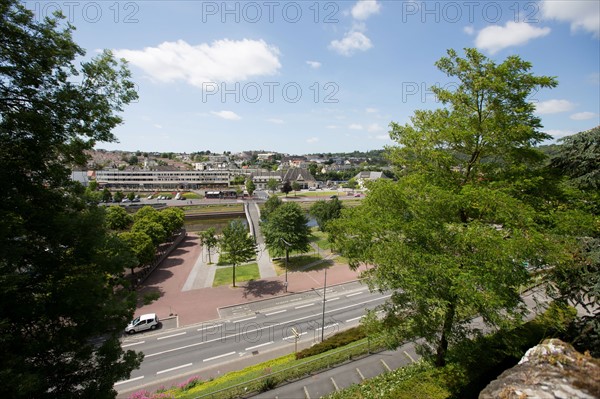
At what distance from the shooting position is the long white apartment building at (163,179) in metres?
116

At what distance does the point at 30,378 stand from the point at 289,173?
406 ft

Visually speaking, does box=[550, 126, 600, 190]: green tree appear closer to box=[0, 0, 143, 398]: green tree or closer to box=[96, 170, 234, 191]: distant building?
box=[0, 0, 143, 398]: green tree

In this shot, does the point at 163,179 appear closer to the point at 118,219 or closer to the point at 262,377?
the point at 118,219

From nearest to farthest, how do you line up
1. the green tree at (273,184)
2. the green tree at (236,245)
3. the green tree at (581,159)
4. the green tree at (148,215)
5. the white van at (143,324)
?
the green tree at (581,159), the white van at (143,324), the green tree at (236,245), the green tree at (148,215), the green tree at (273,184)

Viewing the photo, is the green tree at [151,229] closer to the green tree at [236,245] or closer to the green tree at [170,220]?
the green tree at [170,220]

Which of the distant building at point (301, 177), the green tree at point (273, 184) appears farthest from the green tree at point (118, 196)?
the distant building at point (301, 177)

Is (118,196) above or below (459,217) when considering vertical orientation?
below

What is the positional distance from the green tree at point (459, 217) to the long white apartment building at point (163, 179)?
122 meters

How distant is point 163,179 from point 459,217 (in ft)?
423

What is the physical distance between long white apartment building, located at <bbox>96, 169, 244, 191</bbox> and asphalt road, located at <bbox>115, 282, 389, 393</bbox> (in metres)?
107

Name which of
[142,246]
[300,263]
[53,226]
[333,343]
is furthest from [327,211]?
[53,226]

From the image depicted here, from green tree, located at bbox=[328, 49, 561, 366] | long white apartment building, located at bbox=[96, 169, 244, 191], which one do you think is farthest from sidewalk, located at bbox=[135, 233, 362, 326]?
long white apartment building, located at bbox=[96, 169, 244, 191]

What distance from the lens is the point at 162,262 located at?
125 feet

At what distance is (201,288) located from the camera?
3042 centimetres
